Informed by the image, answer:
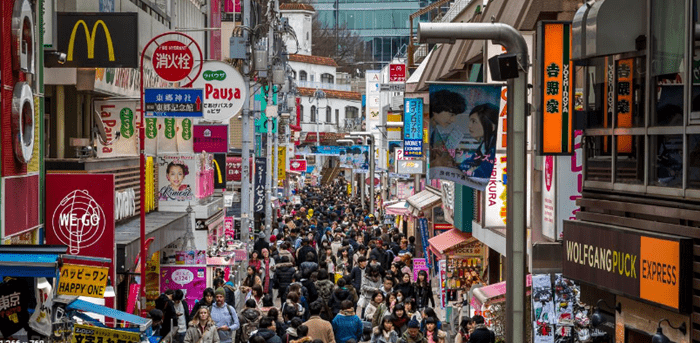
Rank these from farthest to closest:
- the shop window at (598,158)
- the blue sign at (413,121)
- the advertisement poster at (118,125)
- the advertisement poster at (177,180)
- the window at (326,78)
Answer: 1. the window at (326,78)
2. the blue sign at (413,121)
3. the advertisement poster at (177,180)
4. the advertisement poster at (118,125)
5. the shop window at (598,158)

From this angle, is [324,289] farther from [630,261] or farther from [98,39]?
[630,261]

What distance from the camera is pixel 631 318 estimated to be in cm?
1189

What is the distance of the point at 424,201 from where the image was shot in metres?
33.2

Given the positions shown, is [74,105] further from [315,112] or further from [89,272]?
[315,112]

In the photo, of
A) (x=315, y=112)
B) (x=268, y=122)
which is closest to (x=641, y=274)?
(x=268, y=122)

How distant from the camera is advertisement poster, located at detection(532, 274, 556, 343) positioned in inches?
555

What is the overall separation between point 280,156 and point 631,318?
46.5 m

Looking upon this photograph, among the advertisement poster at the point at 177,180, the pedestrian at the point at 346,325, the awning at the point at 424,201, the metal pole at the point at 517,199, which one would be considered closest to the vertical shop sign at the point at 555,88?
A: the metal pole at the point at 517,199

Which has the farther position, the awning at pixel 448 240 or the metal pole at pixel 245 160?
the metal pole at pixel 245 160

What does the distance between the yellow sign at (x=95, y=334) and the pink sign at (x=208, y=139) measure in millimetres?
16561

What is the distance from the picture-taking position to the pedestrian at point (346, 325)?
16.5 metres

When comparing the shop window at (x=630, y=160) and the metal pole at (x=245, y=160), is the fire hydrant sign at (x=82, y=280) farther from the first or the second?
the metal pole at (x=245, y=160)

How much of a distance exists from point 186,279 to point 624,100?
12109 mm

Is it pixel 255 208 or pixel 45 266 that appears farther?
pixel 255 208
